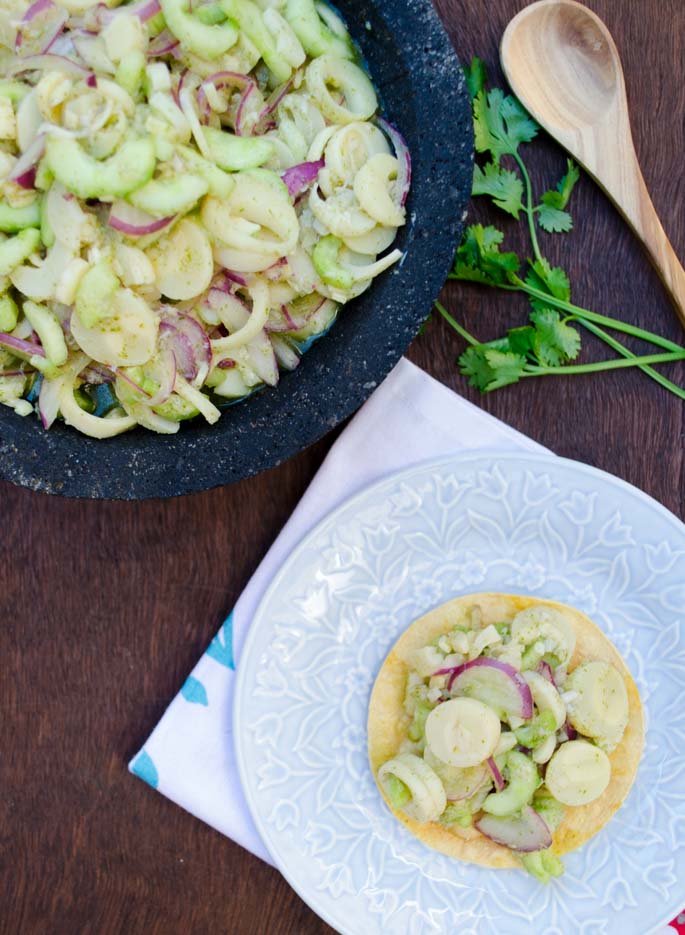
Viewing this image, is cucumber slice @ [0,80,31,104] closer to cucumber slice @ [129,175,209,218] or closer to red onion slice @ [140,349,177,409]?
cucumber slice @ [129,175,209,218]

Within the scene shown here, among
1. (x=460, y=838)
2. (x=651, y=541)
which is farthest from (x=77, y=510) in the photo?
(x=651, y=541)

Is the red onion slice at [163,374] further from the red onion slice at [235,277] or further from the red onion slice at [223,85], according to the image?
the red onion slice at [223,85]

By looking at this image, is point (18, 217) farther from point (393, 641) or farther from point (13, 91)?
point (393, 641)

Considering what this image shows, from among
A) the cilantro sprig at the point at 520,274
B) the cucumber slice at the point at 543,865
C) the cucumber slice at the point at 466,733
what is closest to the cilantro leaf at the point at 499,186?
the cilantro sprig at the point at 520,274

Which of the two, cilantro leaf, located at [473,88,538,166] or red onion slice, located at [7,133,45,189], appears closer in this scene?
red onion slice, located at [7,133,45,189]

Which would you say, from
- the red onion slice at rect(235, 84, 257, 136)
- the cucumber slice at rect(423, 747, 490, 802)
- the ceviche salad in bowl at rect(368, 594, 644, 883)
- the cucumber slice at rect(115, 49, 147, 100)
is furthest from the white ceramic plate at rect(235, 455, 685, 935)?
the cucumber slice at rect(115, 49, 147, 100)

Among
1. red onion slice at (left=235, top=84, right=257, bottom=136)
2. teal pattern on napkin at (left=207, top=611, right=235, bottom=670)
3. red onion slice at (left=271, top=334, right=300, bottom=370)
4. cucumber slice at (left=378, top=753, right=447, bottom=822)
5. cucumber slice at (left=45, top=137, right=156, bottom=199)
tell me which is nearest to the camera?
cucumber slice at (left=45, top=137, right=156, bottom=199)
